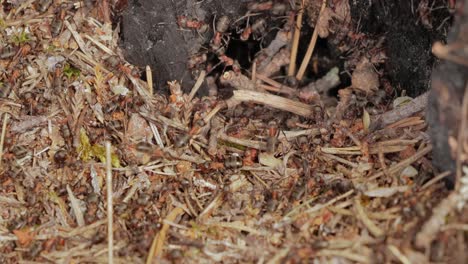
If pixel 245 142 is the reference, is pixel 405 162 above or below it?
above

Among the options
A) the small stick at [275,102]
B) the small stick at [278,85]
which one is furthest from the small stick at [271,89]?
the small stick at [275,102]

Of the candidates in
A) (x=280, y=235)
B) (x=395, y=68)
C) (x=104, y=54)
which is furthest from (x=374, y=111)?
(x=104, y=54)

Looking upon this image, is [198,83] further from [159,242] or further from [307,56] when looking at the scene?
[159,242]

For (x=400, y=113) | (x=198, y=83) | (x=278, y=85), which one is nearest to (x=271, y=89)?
(x=278, y=85)

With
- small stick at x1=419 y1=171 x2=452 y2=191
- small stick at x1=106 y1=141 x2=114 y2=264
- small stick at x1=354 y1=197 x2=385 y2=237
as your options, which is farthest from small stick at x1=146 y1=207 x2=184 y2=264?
small stick at x1=419 y1=171 x2=452 y2=191

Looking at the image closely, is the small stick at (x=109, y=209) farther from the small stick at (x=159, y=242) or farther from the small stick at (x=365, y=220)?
the small stick at (x=365, y=220)

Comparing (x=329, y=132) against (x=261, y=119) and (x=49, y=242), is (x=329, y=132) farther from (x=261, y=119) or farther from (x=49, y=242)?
(x=49, y=242)
